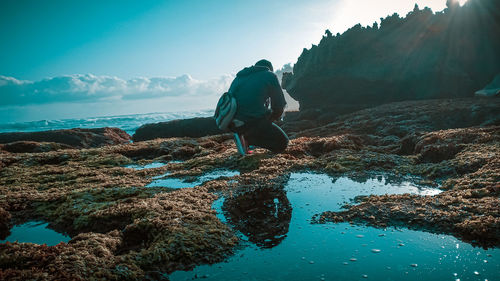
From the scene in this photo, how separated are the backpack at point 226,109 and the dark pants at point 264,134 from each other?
0.39 m

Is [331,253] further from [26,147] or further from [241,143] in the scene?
[26,147]

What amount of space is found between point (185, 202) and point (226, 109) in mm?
3154

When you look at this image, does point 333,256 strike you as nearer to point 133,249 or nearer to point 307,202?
point 307,202

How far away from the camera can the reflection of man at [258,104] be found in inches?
277

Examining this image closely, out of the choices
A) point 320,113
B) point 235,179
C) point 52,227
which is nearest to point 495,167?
point 235,179

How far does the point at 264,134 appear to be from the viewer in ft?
24.5

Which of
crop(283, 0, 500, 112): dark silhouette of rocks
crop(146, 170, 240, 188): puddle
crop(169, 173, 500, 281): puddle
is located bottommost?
crop(169, 173, 500, 281): puddle

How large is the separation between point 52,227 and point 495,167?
287 inches

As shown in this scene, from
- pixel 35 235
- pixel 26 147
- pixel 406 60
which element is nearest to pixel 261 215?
pixel 35 235

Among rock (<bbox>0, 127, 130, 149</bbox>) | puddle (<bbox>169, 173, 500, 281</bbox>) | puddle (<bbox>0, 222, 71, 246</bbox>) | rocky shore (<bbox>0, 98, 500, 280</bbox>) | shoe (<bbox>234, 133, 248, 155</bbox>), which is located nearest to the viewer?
puddle (<bbox>169, 173, 500, 281</bbox>)

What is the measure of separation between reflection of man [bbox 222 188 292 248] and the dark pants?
8.21 ft

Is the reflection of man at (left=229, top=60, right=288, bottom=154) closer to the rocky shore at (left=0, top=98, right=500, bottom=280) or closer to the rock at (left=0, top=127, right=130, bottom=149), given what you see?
the rocky shore at (left=0, top=98, right=500, bottom=280)

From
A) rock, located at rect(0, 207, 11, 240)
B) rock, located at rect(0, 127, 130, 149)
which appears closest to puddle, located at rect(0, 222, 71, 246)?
rock, located at rect(0, 207, 11, 240)

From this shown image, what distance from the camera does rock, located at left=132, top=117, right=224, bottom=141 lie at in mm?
22406
